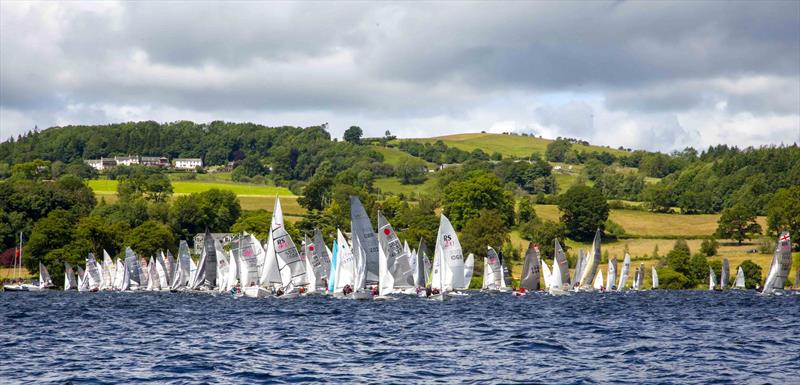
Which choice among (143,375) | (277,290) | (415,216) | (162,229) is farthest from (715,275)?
(143,375)

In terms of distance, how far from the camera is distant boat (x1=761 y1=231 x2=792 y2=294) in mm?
84750

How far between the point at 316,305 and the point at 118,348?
30176 mm

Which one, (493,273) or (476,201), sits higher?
(476,201)

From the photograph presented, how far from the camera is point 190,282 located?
106938 mm

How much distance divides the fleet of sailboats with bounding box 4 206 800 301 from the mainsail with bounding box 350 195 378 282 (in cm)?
6

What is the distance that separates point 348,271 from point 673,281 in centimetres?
5477

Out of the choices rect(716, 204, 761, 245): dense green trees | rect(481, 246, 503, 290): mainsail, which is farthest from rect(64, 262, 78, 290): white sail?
rect(716, 204, 761, 245): dense green trees

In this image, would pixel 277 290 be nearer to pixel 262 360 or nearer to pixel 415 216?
pixel 262 360

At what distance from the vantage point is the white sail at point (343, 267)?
260ft

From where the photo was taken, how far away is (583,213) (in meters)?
158

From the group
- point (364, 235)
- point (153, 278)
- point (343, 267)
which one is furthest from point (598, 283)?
point (153, 278)

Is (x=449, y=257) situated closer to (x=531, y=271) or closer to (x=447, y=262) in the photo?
(x=447, y=262)

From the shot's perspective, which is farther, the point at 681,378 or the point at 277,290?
the point at 277,290

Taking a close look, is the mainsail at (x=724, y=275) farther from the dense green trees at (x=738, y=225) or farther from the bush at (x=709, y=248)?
the dense green trees at (x=738, y=225)
